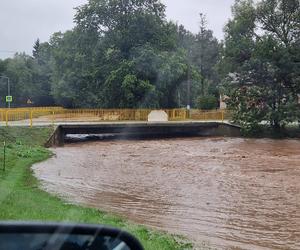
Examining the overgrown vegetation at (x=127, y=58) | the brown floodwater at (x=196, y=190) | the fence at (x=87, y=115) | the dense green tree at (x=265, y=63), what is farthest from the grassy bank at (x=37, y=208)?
the overgrown vegetation at (x=127, y=58)

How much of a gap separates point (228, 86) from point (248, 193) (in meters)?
27.9

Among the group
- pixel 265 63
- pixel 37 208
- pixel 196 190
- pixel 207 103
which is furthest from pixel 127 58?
pixel 37 208

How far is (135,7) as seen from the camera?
49.6 metres

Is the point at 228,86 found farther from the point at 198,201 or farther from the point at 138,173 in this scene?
the point at 198,201

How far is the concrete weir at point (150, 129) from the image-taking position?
36188 millimetres

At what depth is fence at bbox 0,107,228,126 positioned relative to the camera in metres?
37.9

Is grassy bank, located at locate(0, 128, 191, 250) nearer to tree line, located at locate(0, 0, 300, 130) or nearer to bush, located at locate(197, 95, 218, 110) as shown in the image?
tree line, located at locate(0, 0, 300, 130)

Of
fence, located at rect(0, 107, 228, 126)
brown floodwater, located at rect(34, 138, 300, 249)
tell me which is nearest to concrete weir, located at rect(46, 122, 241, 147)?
fence, located at rect(0, 107, 228, 126)

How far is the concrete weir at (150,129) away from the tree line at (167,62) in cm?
231

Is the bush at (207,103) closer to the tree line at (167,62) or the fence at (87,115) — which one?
the tree line at (167,62)

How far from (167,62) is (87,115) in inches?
369

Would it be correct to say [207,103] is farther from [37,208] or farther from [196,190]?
[37,208]

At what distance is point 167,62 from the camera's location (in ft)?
154

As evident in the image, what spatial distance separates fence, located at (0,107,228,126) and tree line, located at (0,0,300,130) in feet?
7.00
